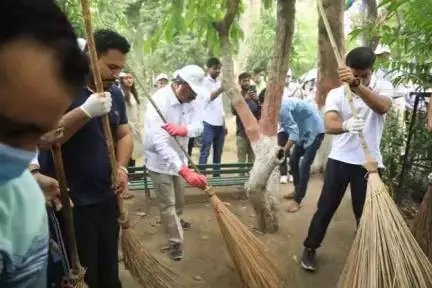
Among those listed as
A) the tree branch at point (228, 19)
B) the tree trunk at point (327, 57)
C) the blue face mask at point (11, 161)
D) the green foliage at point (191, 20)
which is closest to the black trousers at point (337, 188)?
the tree branch at point (228, 19)

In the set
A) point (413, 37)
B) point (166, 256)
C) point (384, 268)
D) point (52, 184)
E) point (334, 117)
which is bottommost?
point (166, 256)

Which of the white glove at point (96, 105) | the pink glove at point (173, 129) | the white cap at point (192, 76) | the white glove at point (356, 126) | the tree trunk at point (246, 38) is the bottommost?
the pink glove at point (173, 129)

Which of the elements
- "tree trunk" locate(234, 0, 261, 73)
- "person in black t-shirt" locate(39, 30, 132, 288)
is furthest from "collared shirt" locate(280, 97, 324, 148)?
"tree trunk" locate(234, 0, 261, 73)

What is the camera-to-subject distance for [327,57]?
4.90m

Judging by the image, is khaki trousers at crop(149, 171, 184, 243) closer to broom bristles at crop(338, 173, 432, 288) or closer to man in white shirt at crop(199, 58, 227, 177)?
broom bristles at crop(338, 173, 432, 288)

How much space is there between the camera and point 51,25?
0.56 meters

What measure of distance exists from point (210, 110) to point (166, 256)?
2629 mm

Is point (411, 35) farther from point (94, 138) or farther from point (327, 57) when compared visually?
point (94, 138)

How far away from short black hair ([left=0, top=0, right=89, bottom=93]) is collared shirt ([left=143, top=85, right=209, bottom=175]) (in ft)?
8.25

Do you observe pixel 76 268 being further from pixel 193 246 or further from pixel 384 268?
pixel 193 246

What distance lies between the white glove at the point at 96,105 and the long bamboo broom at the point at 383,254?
59.8 inches

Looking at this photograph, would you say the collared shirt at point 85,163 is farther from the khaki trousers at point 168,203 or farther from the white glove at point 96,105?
the khaki trousers at point 168,203

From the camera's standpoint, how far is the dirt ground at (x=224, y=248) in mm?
3006

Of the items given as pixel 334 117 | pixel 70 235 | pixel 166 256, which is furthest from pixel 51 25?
pixel 166 256
